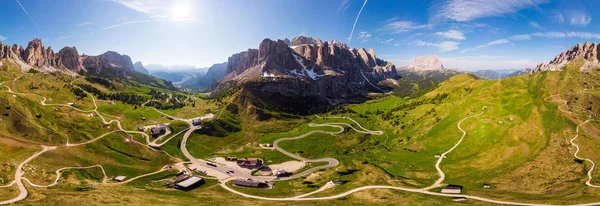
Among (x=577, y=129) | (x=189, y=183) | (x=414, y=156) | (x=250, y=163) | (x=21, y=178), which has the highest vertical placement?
(x=577, y=129)

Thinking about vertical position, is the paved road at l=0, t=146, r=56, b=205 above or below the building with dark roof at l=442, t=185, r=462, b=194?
above

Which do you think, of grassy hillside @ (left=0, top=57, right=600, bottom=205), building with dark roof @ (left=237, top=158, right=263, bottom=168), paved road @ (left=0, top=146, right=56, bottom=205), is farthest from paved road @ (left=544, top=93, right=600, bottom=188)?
paved road @ (left=0, top=146, right=56, bottom=205)

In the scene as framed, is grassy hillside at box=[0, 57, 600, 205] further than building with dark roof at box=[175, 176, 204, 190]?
No

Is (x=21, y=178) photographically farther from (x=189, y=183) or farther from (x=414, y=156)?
(x=414, y=156)

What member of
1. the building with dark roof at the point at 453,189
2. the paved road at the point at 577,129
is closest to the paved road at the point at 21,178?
the building with dark roof at the point at 453,189

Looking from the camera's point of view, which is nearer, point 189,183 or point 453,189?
point 453,189

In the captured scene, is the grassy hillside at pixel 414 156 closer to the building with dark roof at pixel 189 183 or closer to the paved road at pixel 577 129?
the paved road at pixel 577 129

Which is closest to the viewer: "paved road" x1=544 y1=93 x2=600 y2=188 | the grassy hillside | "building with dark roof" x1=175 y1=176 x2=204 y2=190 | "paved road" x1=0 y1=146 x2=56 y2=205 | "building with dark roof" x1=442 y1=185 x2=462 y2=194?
"paved road" x1=0 y1=146 x2=56 y2=205

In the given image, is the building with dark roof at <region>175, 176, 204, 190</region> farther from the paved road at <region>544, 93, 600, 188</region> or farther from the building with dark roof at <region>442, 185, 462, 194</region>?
the paved road at <region>544, 93, 600, 188</region>

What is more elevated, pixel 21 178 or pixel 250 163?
pixel 21 178

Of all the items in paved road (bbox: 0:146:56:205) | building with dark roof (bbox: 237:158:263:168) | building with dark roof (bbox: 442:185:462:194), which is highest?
paved road (bbox: 0:146:56:205)

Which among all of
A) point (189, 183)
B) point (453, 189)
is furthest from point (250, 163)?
point (453, 189)

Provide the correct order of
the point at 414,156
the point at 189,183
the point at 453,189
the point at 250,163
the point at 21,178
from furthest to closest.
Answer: the point at 414,156, the point at 250,163, the point at 189,183, the point at 453,189, the point at 21,178
